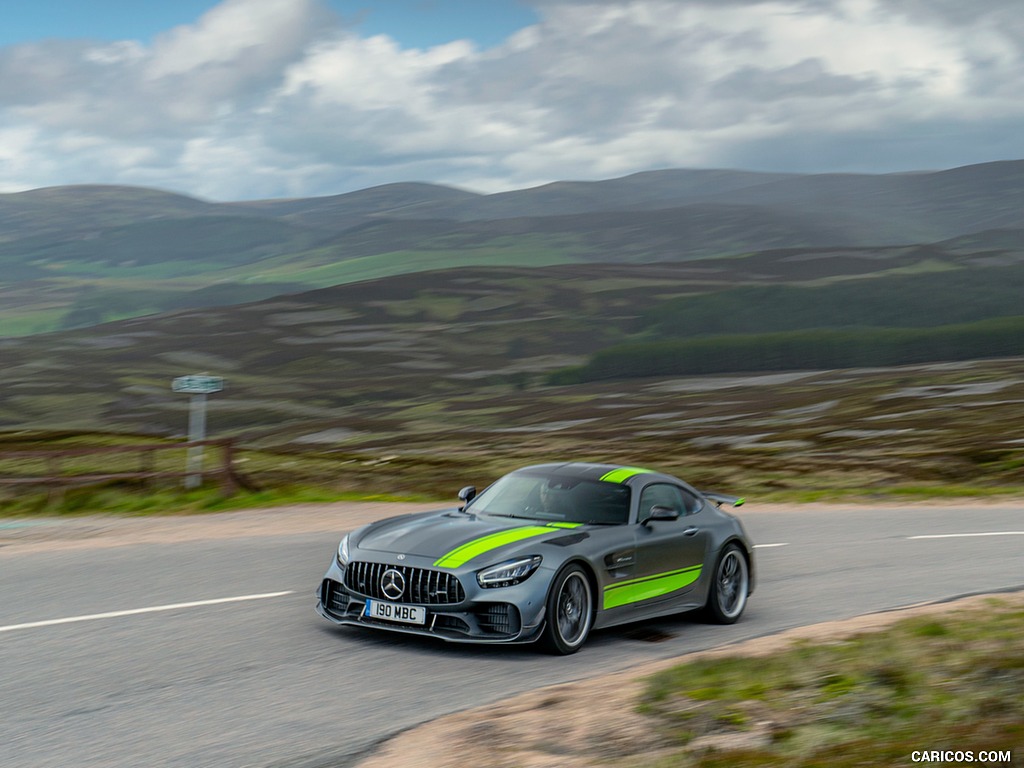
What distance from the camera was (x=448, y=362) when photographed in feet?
402

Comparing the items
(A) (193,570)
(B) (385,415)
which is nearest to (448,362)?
(B) (385,415)

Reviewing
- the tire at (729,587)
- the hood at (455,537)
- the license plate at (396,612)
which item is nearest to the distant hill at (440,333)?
the tire at (729,587)

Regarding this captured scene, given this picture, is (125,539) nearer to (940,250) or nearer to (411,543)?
(411,543)

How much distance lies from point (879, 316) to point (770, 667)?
13949 cm

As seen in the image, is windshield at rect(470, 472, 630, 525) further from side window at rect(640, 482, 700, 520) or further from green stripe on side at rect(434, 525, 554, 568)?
green stripe on side at rect(434, 525, 554, 568)

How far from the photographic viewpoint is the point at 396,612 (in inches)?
351

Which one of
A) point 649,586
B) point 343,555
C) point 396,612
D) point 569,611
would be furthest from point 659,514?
point 343,555

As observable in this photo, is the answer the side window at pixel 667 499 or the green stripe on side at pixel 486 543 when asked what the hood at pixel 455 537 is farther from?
the side window at pixel 667 499

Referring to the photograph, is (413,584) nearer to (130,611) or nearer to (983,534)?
(130,611)

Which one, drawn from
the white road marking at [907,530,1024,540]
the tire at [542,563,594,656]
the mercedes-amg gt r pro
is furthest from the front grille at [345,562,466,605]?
the white road marking at [907,530,1024,540]

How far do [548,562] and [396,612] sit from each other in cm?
113

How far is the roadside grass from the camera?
579 centimetres

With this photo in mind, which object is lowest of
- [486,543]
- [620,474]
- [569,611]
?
[569,611]

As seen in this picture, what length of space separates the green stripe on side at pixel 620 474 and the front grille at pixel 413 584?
210cm
